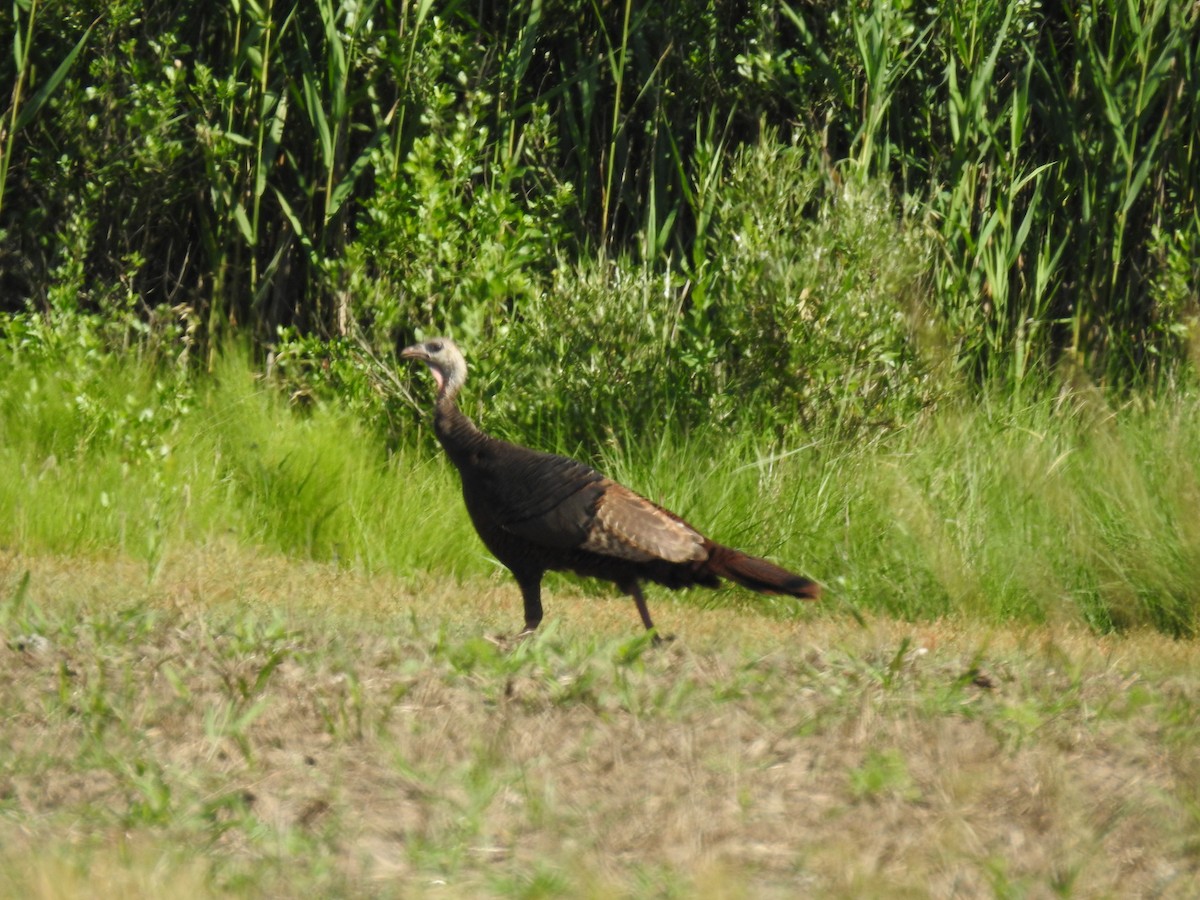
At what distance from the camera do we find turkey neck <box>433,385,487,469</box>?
6.79 m

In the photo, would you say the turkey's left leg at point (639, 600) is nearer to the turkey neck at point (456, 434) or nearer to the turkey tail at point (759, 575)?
the turkey tail at point (759, 575)

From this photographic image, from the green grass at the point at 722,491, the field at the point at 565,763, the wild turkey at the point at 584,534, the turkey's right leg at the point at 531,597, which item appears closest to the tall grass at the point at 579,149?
the green grass at the point at 722,491

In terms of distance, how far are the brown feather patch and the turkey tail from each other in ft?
A: 0.25

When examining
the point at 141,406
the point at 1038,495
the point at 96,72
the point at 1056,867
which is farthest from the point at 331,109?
the point at 1056,867

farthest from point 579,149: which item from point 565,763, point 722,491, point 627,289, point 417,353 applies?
point 565,763

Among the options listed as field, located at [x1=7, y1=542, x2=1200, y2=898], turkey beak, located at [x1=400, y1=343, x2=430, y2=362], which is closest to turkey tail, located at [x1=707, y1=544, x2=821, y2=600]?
field, located at [x1=7, y1=542, x2=1200, y2=898]

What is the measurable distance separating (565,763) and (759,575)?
6.66 ft

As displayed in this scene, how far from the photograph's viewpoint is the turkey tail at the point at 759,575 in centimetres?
618

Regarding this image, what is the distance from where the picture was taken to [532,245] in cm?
975

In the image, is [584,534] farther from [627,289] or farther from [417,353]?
[627,289]

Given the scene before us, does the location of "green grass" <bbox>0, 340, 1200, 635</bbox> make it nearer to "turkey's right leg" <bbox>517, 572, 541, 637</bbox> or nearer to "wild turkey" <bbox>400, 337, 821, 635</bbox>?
"wild turkey" <bbox>400, 337, 821, 635</bbox>

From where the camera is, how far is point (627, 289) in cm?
930

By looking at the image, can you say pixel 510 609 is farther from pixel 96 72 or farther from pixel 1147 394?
pixel 96 72

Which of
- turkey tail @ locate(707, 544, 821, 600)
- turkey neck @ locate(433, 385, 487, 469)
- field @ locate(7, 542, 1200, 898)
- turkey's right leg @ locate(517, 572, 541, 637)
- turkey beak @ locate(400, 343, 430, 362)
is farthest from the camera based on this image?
turkey beak @ locate(400, 343, 430, 362)
